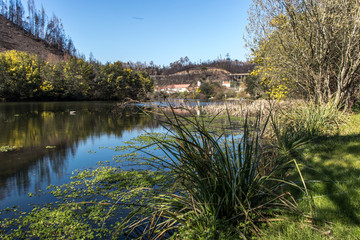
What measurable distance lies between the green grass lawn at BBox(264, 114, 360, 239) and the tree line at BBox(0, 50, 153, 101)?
24791 millimetres

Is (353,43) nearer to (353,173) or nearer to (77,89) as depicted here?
(353,173)

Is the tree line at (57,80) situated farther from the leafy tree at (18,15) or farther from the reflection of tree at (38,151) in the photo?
the leafy tree at (18,15)

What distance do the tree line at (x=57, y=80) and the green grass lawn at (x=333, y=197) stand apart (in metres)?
24.8

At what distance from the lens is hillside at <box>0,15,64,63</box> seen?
63656mm

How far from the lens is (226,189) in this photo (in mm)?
2654

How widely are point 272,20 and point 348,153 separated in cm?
701

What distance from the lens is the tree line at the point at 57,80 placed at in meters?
33.7

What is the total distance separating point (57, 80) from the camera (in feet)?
124

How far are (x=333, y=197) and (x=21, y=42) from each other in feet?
281

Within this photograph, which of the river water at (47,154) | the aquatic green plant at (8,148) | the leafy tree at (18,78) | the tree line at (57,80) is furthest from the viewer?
the tree line at (57,80)

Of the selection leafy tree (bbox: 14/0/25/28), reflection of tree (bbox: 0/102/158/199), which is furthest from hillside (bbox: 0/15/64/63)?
reflection of tree (bbox: 0/102/158/199)

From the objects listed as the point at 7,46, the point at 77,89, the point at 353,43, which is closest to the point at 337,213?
the point at 353,43

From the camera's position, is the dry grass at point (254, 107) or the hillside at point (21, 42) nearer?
the dry grass at point (254, 107)

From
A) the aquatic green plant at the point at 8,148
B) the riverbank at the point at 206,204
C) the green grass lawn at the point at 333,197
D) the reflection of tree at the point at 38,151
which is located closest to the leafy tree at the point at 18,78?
the reflection of tree at the point at 38,151
